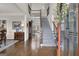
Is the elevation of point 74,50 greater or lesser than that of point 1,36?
lesser

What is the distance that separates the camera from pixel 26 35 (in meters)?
2.99

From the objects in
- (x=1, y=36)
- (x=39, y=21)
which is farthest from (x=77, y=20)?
(x=1, y=36)

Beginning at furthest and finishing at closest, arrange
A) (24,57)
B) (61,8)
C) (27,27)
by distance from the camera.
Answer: (27,27) → (61,8) → (24,57)

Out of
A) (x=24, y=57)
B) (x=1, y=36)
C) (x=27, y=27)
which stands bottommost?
(x=24, y=57)

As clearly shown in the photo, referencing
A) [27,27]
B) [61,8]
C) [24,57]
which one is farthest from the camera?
[27,27]

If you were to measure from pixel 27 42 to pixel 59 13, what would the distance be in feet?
3.00

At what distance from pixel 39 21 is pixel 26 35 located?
0.40 m

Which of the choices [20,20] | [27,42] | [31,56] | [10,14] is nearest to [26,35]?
[27,42]

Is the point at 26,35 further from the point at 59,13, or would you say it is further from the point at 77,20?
the point at 77,20

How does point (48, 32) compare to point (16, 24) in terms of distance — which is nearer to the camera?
point (16, 24)

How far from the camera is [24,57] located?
230cm

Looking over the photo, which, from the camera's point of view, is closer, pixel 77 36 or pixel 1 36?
pixel 77 36

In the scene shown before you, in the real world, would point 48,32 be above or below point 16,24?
below

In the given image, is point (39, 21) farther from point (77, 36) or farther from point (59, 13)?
point (77, 36)
